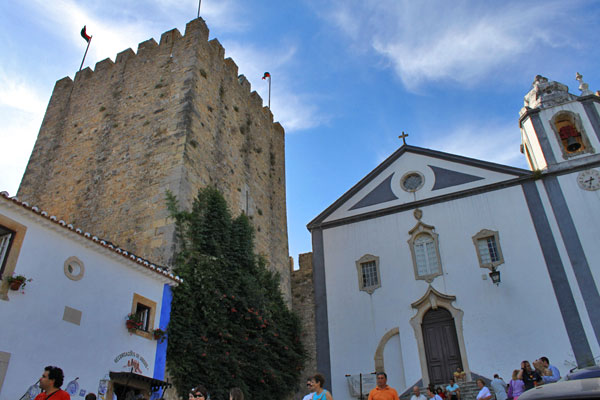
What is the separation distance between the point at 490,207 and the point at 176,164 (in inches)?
380

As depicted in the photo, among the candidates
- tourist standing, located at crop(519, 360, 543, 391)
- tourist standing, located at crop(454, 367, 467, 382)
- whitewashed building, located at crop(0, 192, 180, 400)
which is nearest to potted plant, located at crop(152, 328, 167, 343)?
whitewashed building, located at crop(0, 192, 180, 400)

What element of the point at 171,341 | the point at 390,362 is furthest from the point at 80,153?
the point at 390,362

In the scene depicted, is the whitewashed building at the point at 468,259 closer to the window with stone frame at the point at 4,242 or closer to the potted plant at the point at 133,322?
the potted plant at the point at 133,322

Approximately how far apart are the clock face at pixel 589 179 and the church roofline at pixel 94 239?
1162 cm

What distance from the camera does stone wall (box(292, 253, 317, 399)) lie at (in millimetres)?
17800

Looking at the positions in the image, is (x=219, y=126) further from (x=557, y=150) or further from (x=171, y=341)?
(x=557, y=150)

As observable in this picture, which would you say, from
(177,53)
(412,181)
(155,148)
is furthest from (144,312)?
(177,53)

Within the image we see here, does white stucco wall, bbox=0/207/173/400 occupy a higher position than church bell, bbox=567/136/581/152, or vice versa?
church bell, bbox=567/136/581/152

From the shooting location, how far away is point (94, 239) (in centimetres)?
1034

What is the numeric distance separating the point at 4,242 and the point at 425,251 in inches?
444

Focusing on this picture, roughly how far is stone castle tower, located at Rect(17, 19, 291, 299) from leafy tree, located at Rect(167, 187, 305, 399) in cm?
76

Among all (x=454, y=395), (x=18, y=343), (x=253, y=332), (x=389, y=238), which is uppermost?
(x=389, y=238)

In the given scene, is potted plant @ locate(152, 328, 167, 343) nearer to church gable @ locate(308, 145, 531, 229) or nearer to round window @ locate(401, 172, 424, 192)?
church gable @ locate(308, 145, 531, 229)

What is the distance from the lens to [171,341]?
11.5 meters
